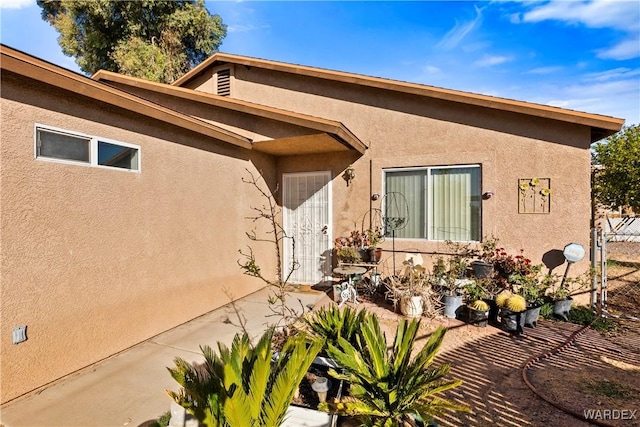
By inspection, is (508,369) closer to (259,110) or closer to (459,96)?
(459,96)

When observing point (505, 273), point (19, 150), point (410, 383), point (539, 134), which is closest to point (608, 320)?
point (505, 273)

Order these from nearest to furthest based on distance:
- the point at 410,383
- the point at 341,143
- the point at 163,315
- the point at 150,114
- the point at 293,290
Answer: the point at 410,383, the point at 150,114, the point at 163,315, the point at 341,143, the point at 293,290

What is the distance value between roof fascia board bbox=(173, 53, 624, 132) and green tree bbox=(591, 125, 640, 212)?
4.11m

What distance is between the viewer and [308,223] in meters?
8.21

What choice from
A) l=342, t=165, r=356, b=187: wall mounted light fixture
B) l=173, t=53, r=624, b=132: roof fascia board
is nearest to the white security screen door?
l=342, t=165, r=356, b=187: wall mounted light fixture

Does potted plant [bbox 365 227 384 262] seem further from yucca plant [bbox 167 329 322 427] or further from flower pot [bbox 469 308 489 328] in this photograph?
yucca plant [bbox 167 329 322 427]

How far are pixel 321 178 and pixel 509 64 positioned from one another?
658 cm

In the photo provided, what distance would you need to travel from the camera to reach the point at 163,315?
195 inches

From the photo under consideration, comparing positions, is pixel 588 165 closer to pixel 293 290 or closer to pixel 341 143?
pixel 341 143

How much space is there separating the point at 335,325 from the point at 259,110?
467cm

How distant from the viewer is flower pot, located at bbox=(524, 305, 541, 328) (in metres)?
5.28

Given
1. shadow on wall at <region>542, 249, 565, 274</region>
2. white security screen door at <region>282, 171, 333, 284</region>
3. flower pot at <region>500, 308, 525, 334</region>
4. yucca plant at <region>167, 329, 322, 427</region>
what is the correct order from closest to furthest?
yucca plant at <region>167, 329, 322, 427</region>
flower pot at <region>500, 308, 525, 334</region>
shadow on wall at <region>542, 249, 565, 274</region>
white security screen door at <region>282, 171, 333, 284</region>

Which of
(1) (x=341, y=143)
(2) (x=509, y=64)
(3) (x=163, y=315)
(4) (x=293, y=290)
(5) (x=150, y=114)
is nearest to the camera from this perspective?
(5) (x=150, y=114)

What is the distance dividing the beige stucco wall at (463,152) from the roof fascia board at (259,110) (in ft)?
2.46
